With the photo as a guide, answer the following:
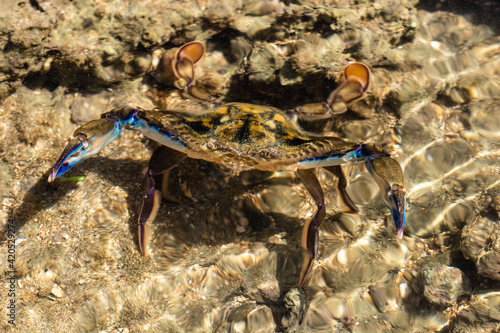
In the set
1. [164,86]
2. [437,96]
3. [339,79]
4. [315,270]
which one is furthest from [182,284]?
[437,96]

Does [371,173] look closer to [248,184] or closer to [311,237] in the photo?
[311,237]

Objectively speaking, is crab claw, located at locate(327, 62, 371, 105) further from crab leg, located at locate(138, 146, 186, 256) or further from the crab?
crab leg, located at locate(138, 146, 186, 256)

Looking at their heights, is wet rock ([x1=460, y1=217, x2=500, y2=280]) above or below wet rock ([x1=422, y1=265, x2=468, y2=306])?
above

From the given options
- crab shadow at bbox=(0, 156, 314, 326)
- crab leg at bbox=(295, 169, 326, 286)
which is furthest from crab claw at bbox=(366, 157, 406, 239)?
crab shadow at bbox=(0, 156, 314, 326)

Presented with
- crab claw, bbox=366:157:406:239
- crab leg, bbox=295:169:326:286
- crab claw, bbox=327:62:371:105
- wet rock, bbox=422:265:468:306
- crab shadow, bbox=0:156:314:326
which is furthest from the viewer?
crab claw, bbox=327:62:371:105

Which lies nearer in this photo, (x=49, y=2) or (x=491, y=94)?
(x=49, y=2)

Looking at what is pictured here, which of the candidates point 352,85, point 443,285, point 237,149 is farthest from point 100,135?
point 443,285

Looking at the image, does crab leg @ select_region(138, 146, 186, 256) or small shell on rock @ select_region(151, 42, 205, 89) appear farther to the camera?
small shell on rock @ select_region(151, 42, 205, 89)

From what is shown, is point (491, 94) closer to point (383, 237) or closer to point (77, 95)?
point (383, 237)
